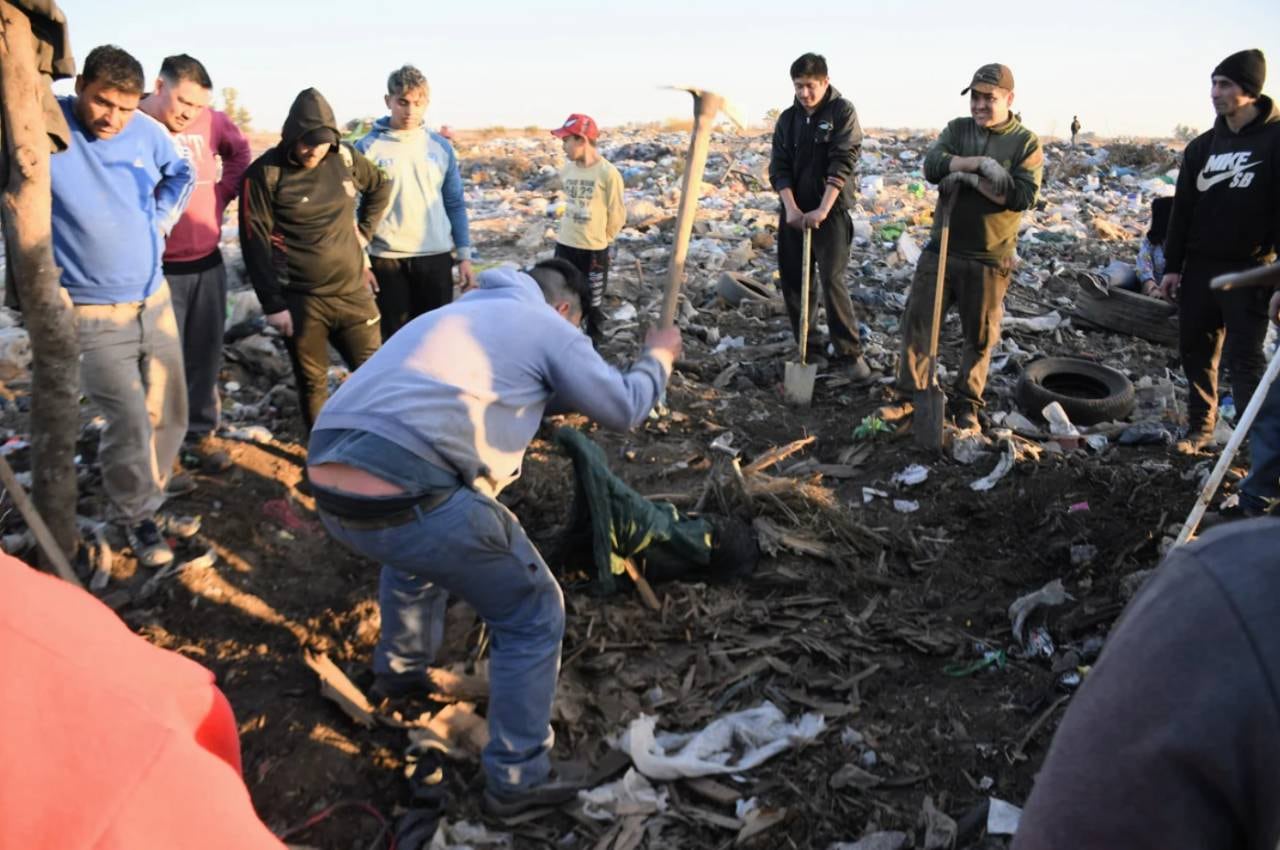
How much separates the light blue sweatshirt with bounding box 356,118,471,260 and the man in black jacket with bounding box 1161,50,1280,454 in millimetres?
4738

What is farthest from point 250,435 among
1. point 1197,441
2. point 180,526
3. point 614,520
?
point 1197,441

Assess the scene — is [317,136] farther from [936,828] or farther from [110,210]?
[936,828]

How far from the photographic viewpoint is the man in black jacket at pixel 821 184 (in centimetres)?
705

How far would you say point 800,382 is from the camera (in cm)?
723

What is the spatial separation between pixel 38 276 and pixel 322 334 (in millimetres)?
1964

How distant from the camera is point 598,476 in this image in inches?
166

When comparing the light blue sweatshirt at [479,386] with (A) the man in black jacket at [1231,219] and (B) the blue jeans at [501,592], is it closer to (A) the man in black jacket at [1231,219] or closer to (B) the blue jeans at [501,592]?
(B) the blue jeans at [501,592]

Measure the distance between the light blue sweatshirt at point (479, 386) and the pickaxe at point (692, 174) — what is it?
0.94 metres

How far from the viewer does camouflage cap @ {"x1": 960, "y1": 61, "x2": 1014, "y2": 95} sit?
18.8 feet

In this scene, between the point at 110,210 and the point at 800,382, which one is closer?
the point at 110,210

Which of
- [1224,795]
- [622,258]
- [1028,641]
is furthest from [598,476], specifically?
[622,258]

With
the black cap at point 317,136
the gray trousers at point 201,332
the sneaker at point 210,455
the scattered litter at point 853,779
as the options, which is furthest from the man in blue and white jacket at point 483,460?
the gray trousers at point 201,332

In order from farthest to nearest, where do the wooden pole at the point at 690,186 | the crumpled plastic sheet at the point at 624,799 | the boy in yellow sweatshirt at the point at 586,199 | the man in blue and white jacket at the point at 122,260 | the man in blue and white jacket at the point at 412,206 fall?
1. the boy in yellow sweatshirt at the point at 586,199
2. the man in blue and white jacket at the point at 412,206
3. the wooden pole at the point at 690,186
4. the man in blue and white jacket at the point at 122,260
5. the crumpled plastic sheet at the point at 624,799

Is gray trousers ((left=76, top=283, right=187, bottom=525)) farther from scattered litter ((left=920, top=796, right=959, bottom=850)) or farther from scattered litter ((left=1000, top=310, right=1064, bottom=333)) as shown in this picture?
scattered litter ((left=1000, top=310, right=1064, bottom=333))
